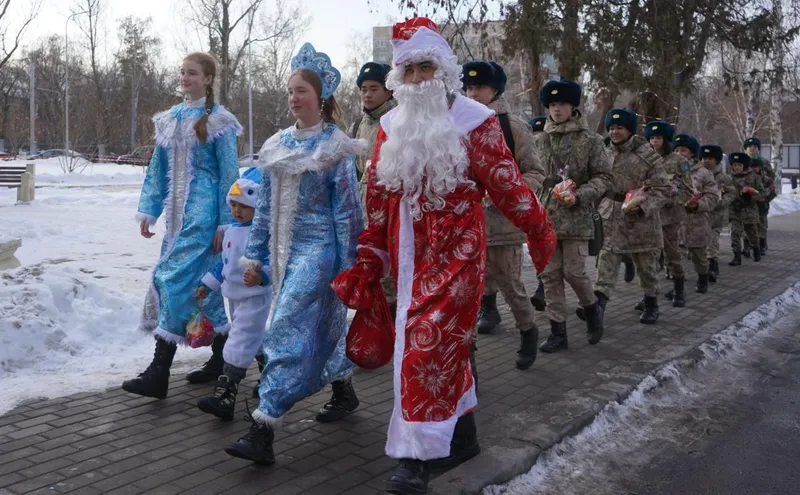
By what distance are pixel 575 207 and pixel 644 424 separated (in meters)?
1.95

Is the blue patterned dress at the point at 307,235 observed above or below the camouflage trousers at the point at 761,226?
above

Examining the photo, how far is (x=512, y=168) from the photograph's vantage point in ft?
12.6

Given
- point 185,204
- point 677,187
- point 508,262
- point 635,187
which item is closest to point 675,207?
point 677,187

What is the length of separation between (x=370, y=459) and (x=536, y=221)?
149 centimetres

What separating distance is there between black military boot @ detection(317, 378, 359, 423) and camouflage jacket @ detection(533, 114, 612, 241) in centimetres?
249

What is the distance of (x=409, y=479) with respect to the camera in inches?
143

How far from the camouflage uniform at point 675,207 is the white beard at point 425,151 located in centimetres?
638

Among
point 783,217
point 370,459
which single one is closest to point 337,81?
point 370,459

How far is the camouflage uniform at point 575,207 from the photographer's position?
257 inches

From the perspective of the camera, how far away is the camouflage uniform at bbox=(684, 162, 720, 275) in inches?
409

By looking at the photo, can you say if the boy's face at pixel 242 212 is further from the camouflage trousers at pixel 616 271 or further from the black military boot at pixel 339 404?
the camouflage trousers at pixel 616 271

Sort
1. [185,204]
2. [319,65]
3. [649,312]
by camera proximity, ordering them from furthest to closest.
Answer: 1. [649,312]
2. [185,204]
3. [319,65]

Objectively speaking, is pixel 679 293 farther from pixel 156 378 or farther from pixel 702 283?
pixel 156 378

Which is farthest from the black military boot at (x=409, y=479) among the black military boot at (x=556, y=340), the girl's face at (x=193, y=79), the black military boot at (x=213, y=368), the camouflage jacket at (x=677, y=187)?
the camouflage jacket at (x=677, y=187)
